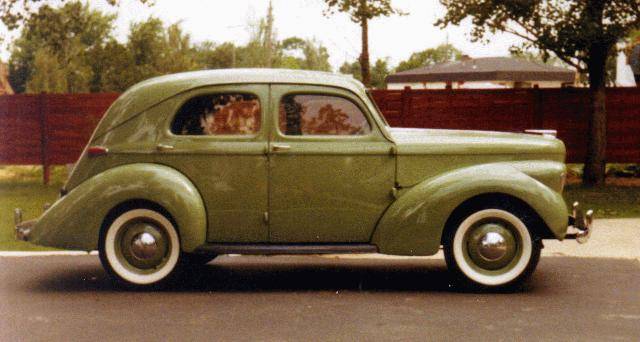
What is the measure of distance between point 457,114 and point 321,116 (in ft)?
36.0

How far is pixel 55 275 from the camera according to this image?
26.2ft

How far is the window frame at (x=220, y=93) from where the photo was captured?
7.20 metres

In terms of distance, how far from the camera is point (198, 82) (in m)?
7.30

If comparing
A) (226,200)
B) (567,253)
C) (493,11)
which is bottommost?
(567,253)

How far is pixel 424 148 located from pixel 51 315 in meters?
3.10

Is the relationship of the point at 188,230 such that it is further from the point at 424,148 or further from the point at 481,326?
the point at 481,326

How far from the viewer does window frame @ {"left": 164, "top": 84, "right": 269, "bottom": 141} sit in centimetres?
720

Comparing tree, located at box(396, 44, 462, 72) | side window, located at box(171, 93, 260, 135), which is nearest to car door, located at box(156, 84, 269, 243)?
side window, located at box(171, 93, 260, 135)

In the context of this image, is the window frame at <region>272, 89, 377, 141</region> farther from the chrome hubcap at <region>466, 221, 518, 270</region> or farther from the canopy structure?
the canopy structure

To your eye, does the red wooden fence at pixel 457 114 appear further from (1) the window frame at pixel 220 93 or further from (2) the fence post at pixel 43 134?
(1) the window frame at pixel 220 93

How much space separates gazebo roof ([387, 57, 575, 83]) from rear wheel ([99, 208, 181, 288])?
23.3 m

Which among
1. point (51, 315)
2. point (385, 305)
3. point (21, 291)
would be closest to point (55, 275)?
point (21, 291)

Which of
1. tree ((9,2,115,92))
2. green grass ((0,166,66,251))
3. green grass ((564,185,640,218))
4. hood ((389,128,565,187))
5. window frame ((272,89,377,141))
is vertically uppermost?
tree ((9,2,115,92))

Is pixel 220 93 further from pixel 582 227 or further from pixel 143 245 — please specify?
pixel 582 227
